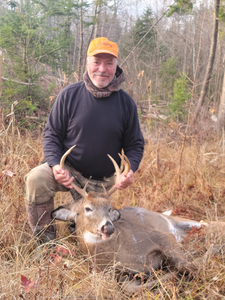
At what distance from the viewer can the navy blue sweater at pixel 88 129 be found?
3463 millimetres

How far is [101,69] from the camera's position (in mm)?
3508

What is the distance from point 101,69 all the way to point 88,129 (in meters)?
0.70

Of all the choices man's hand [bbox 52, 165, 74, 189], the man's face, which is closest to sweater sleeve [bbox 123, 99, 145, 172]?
the man's face

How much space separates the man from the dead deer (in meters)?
0.37

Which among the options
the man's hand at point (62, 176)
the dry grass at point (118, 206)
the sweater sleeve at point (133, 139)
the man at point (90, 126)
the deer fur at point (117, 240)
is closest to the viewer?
the dry grass at point (118, 206)

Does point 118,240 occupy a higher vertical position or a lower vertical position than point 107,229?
lower

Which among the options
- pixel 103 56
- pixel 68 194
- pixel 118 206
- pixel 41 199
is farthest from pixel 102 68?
pixel 118 206

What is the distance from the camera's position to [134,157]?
367cm

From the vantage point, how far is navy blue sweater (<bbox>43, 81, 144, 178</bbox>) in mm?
3463

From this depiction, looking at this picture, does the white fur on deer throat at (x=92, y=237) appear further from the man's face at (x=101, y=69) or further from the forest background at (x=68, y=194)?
the man's face at (x=101, y=69)

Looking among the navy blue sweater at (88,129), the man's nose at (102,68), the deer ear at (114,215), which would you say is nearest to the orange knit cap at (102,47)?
the man's nose at (102,68)

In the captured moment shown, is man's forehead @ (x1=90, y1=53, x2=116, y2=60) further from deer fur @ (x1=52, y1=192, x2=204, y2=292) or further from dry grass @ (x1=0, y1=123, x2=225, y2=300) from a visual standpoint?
deer fur @ (x1=52, y1=192, x2=204, y2=292)

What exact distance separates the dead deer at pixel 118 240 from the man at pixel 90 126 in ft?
1.22

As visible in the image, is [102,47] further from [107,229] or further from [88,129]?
[107,229]
